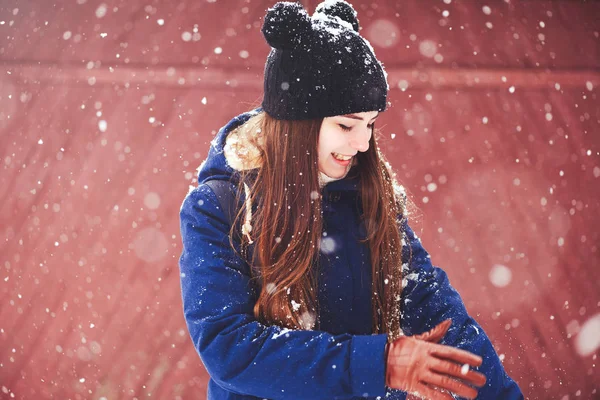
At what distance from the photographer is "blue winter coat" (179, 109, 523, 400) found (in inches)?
46.2

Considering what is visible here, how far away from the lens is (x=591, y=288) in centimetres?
253

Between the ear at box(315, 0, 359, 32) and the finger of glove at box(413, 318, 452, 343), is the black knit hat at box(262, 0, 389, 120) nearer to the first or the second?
the ear at box(315, 0, 359, 32)

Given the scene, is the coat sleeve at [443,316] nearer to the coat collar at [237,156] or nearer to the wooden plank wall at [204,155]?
the coat collar at [237,156]

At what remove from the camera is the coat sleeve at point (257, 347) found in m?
1.16

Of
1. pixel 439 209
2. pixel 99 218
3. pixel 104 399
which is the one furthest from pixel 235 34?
pixel 104 399

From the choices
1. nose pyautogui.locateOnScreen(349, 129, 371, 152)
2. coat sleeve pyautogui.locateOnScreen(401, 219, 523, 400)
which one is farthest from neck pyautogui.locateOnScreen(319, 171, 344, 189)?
coat sleeve pyautogui.locateOnScreen(401, 219, 523, 400)

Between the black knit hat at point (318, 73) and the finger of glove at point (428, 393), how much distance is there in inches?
27.0

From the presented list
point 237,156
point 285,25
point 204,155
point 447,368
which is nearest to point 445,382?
point 447,368

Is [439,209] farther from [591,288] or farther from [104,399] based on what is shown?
[104,399]

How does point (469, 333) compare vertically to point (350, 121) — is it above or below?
below

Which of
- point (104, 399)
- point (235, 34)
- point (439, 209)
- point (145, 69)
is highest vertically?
point (235, 34)

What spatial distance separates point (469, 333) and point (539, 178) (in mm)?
1180

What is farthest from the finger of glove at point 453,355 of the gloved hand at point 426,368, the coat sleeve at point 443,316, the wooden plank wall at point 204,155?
the wooden plank wall at point 204,155

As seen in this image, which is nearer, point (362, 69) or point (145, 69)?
point (362, 69)
